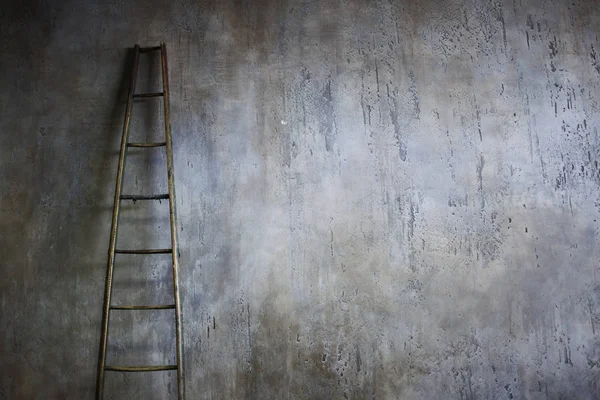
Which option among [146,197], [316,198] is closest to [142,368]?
[146,197]

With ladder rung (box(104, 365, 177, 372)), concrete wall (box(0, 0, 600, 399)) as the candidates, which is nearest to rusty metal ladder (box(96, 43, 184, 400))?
ladder rung (box(104, 365, 177, 372))

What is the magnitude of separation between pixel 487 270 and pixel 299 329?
4.22 feet

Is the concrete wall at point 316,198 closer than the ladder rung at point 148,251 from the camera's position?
No

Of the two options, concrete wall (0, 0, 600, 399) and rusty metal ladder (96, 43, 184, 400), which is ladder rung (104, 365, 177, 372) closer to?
rusty metal ladder (96, 43, 184, 400)

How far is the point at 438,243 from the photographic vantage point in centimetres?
350

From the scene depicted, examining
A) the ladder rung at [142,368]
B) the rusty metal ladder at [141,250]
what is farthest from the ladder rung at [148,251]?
the ladder rung at [142,368]

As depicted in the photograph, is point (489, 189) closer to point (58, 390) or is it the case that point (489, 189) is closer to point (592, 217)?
point (592, 217)

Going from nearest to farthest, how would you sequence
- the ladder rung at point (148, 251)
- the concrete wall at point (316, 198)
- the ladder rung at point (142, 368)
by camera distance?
1. the ladder rung at point (142, 368)
2. the ladder rung at point (148, 251)
3. the concrete wall at point (316, 198)

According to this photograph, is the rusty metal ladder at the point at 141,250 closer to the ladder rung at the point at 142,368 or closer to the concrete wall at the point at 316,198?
the ladder rung at the point at 142,368

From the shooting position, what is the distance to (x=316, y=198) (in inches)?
138

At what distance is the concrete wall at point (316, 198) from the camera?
11.0 ft

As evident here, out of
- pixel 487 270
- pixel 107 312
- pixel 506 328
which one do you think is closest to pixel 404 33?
pixel 487 270

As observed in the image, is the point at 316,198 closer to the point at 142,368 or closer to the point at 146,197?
the point at 146,197

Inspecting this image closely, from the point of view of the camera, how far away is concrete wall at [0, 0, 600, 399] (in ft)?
11.0
